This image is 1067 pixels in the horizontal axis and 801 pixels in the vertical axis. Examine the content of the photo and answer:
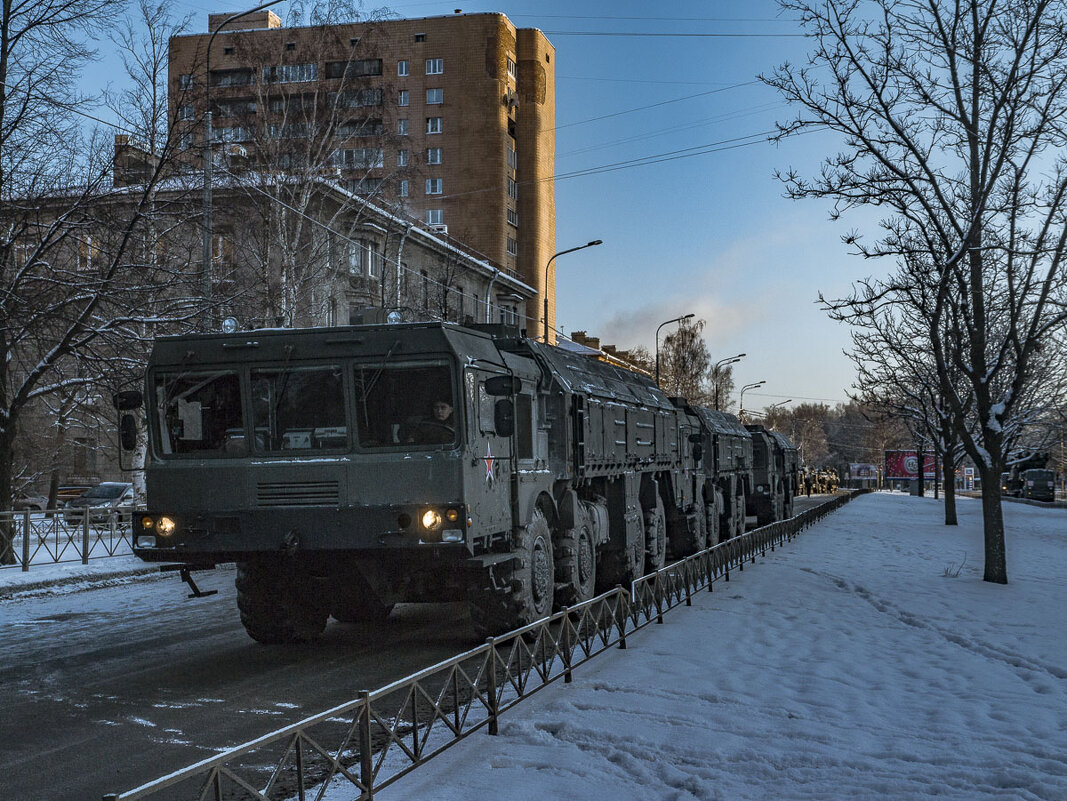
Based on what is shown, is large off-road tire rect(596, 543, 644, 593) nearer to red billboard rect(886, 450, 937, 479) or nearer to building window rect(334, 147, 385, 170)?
building window rect(334, 147, 385, 170)

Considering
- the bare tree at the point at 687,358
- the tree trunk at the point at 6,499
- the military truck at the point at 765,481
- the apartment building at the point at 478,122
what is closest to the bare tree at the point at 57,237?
the tree trunk at the point at 6,499

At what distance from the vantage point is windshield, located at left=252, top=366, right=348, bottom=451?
988 cm

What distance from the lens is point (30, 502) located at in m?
34.7

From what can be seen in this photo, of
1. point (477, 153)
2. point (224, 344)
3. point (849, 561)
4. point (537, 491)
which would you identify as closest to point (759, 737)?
point (537, 491)

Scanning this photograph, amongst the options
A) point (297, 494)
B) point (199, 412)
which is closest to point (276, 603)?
point (297, 494)

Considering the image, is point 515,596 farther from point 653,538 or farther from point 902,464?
point 902,464

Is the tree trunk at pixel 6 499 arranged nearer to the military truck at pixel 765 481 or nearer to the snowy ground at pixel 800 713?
the snowy ground at pixel 800 713

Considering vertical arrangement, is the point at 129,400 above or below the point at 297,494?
above

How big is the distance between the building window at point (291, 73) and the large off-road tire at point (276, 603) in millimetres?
21456

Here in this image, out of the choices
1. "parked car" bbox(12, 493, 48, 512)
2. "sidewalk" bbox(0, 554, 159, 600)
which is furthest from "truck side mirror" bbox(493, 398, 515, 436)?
"parked car" bbox(12, 493, 48, 512)

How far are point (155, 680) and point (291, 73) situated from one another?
25347mm

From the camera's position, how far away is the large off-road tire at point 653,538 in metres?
17.3

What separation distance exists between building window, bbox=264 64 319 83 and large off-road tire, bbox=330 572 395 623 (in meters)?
20.3

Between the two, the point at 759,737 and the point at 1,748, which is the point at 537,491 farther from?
the point at 1,748
